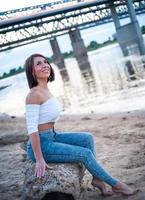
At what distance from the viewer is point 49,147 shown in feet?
11.7

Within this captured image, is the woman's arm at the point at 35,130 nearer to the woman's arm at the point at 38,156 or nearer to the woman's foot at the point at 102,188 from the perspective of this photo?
the woman's arm at the point at 38,156

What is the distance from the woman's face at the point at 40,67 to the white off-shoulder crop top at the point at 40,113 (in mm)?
239

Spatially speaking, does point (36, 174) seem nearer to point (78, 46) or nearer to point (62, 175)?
point (62, 175)

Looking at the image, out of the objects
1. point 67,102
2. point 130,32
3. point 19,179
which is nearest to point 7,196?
point 19,179

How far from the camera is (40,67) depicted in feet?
11.9

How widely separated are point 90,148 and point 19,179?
121cm

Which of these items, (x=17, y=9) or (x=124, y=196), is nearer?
(x=124, y=196)

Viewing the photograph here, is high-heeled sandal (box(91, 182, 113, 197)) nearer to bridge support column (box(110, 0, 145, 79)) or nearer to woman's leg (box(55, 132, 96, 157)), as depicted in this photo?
woman's leg (box(55, 132, 96, 157))

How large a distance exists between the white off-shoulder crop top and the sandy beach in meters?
0.89

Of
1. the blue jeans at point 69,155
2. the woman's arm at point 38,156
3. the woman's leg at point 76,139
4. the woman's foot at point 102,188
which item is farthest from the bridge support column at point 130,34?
the woman's arm at point 38,156

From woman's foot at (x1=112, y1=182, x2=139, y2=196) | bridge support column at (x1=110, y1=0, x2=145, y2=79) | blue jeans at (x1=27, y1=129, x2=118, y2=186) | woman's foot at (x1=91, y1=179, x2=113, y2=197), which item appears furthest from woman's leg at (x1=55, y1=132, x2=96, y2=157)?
bridge support column at (x1=110, y1=0, x2=145, y2=79)

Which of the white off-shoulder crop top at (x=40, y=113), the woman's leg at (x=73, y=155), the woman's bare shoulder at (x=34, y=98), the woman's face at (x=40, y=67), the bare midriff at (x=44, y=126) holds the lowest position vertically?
the woman's leg at (x=73, y=155)

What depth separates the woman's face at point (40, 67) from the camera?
3.62m

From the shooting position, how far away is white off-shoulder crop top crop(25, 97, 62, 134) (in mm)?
3428
